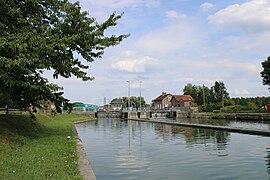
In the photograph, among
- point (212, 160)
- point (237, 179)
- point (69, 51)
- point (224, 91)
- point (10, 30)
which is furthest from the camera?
point (224, 91)

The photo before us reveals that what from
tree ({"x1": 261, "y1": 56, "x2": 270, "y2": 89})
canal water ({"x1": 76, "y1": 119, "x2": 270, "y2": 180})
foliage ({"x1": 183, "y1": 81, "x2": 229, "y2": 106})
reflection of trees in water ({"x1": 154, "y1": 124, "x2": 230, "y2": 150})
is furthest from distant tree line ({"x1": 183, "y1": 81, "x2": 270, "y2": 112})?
canal water ({"x1": 76, "y1": 119, "x2": 270, "y2": 180})

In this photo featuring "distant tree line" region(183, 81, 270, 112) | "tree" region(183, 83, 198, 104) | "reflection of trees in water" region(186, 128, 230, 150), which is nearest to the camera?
"reflection of trees in water" region(186, 128, 230, 150)

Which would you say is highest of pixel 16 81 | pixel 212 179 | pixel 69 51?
pixel 69 51

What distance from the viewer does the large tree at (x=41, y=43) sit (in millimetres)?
14547

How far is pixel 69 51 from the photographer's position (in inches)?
688

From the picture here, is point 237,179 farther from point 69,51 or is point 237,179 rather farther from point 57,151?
point 69,51

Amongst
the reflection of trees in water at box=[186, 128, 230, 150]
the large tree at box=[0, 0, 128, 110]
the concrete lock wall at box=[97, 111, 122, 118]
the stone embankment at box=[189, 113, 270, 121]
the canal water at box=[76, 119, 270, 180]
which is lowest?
the canal water at box=[76, 119, 270, 180]

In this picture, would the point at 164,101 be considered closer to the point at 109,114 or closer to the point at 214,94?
the point at 214,94

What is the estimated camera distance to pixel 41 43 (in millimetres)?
15102

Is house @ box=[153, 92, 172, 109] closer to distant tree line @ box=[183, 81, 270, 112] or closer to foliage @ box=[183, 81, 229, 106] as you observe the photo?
distant tree line @ box=[183, 81, 270, 112]

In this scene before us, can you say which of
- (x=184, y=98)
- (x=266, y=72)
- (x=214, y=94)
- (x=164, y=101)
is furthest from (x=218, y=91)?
(x=266, y=72)

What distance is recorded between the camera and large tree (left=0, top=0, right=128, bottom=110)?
14.5 metres

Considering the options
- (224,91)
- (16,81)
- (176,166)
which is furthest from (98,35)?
(224,91)

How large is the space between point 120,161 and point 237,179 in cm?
598
